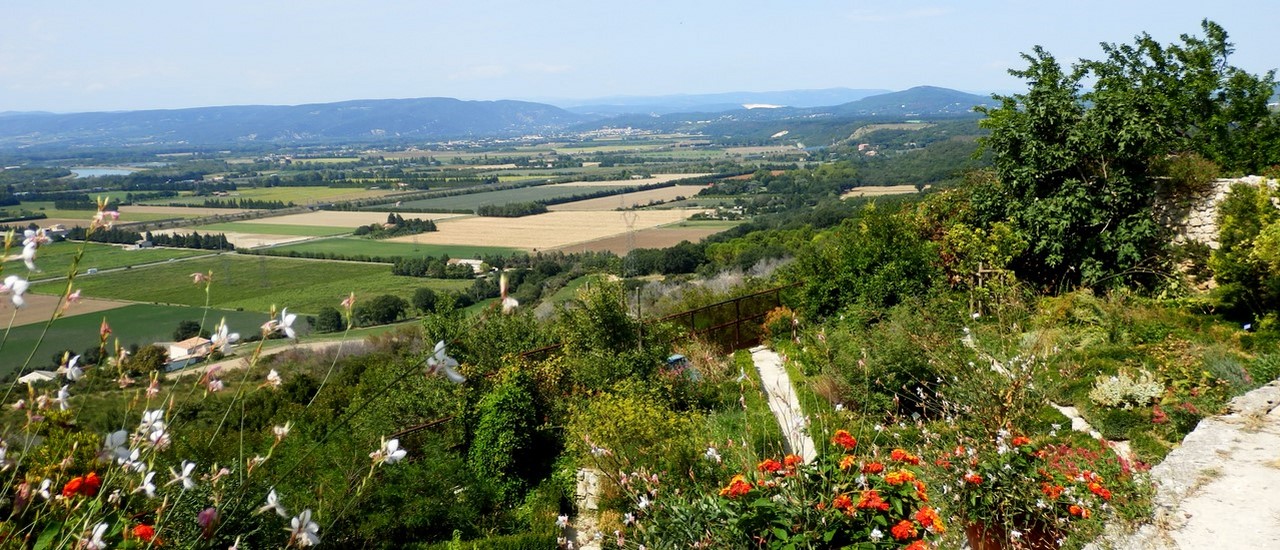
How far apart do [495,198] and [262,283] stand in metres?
34.0

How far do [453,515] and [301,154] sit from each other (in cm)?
14398

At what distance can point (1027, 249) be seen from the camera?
11.9 metres

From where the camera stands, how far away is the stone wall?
1057 centimetres

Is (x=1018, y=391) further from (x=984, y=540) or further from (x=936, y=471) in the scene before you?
(x=984, y=540)

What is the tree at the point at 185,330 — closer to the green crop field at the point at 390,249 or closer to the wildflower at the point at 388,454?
the green crop field at the point at 390,249

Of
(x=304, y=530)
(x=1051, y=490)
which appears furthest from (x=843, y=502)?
(x=304, y=530)

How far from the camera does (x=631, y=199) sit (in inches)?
2420

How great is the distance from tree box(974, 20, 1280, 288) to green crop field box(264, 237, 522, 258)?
2778cm

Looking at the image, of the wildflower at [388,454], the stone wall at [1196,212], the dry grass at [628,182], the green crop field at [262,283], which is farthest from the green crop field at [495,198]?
the wildflower at [388,454]

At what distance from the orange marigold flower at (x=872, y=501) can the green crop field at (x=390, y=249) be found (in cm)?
3427

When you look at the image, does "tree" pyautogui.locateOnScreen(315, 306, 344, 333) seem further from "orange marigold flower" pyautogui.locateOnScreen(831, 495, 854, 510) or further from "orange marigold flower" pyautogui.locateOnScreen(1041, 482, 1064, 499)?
"orange marigold flower" pyautogui.locateOnScreen(1041, 482, 1064, 499)

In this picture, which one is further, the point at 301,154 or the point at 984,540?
the point at 301,154

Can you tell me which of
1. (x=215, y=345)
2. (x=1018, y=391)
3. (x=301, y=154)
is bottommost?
(x=301, y=154)

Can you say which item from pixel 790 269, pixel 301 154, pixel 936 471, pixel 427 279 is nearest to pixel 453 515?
pixel 936 471
